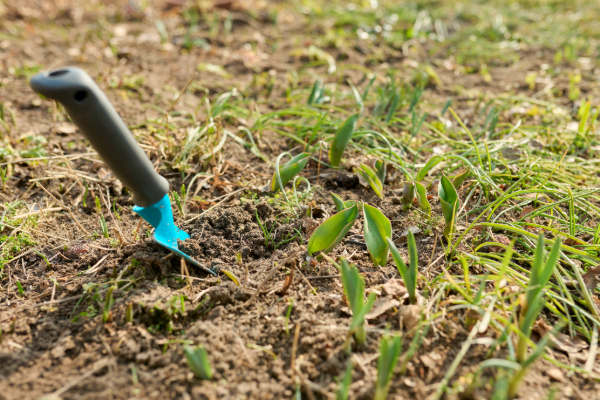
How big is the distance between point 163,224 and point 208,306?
1.01ft

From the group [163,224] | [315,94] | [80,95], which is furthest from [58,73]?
[315,94]

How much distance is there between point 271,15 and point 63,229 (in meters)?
2.88

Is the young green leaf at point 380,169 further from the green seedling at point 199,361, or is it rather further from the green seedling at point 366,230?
the green seedling at point 199,361

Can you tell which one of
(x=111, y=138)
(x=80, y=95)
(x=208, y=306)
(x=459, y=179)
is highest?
(x=80, y=95)

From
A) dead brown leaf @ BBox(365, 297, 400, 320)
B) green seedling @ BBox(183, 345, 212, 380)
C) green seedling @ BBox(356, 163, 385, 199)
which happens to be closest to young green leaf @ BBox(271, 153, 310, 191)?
green seedling @ BBox(356, 163, 385, 199)

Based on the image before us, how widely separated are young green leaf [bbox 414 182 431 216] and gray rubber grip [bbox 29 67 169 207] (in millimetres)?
913

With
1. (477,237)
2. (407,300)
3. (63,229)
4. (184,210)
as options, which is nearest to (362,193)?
(477,237)

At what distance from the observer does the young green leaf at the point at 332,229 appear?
131 cm

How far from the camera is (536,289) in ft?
3.45

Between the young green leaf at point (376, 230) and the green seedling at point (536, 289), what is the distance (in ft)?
1.36

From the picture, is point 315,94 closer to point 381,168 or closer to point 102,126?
point 381,168

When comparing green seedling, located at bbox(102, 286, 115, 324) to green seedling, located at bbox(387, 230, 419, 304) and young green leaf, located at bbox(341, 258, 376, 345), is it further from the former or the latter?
green seedling, located at bbox(387, 230, 419, 304)

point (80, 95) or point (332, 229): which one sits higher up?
point (80, 95)

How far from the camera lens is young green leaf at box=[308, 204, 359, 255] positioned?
4.30 ft
